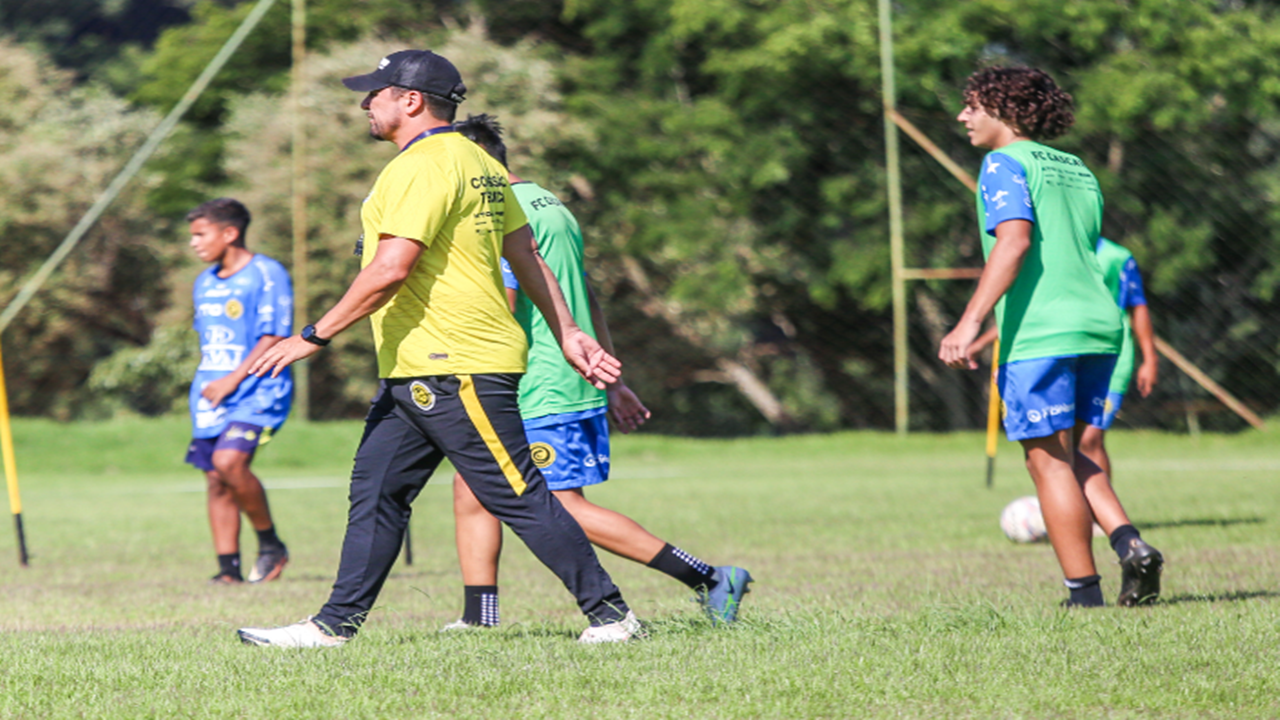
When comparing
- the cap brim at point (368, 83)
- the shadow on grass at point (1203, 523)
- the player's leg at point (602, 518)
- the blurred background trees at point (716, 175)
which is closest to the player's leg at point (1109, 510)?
the player's leg at point (602, 518)

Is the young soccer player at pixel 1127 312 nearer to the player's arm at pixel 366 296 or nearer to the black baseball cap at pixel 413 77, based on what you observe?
the black baseball cap at pixel 413 77

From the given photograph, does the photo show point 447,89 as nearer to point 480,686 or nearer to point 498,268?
point 498,268

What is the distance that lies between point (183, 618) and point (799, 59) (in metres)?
20.0

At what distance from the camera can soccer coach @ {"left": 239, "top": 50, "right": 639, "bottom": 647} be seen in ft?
14.4

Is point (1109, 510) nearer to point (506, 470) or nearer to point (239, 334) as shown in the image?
point (506, 470)

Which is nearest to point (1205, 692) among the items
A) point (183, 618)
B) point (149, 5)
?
point (183, 618)

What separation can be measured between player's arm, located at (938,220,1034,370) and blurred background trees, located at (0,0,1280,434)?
14.9 meters

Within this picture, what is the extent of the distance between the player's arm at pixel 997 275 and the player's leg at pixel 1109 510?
1.58 ft

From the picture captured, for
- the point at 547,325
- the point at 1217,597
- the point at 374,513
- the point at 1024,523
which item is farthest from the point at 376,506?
the point at 1024,523

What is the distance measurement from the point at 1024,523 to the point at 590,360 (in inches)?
172

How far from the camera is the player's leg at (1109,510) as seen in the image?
522cm

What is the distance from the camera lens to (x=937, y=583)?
6.35m

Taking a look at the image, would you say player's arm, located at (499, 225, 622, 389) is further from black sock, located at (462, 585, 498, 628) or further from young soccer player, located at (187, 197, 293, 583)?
young soccer player, located at (187, 197, 293, 583)

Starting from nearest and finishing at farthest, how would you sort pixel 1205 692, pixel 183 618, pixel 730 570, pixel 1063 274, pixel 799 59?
pixel 1205 692 → pixel 730 570 → pixel 1063 274 → pixel 183 618 → pixel 799 59
